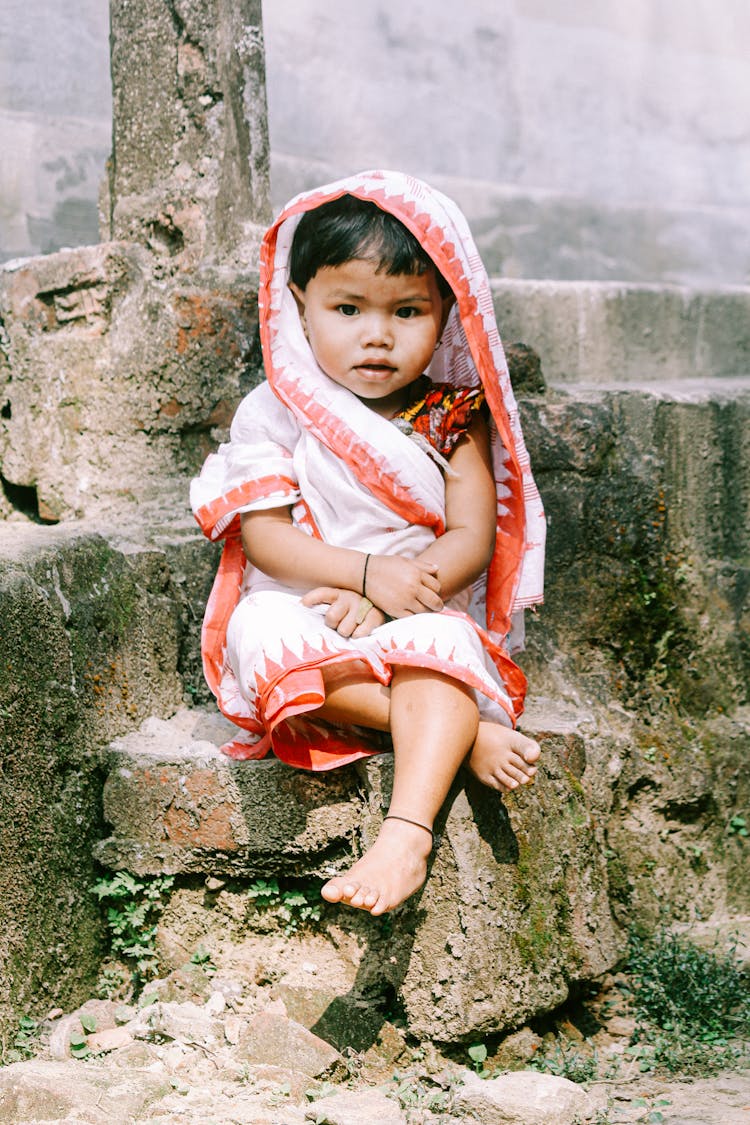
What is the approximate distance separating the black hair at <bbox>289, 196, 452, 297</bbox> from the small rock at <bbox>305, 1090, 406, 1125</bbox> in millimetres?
1438

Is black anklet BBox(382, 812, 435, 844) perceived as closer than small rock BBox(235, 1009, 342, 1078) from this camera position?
Yes

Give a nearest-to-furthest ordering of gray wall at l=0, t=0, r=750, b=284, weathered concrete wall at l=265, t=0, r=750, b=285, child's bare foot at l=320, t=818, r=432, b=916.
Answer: child's bare foot at l=320, t=818, r=432, b=916
gray wall at l=0, t=0, r=750, b=284
weathered concrete wall at l=265, t=0, r=750, b=285

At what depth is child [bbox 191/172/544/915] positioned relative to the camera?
223 cm

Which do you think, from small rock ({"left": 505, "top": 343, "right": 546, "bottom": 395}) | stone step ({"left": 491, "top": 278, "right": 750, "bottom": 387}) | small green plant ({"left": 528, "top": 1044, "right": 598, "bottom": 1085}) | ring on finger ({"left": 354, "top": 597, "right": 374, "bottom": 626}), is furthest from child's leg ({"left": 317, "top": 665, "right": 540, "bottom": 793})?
stone step ({"left": 491, "top": 278, "right": 750, "bottom": 387})

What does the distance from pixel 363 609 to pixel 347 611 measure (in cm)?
4

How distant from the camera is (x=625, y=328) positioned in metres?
4.73

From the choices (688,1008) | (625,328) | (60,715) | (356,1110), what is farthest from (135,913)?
(625,328)

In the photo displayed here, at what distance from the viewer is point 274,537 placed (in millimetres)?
2432

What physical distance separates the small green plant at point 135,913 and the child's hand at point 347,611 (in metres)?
0.66

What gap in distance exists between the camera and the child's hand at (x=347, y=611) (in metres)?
2.31

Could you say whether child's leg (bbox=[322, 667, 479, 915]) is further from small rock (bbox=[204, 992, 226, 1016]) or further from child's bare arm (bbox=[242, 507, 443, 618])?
small rock (bbox=[204, 992, 226, 1016])

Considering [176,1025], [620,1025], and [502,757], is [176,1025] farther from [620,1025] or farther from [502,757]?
[620,1025]

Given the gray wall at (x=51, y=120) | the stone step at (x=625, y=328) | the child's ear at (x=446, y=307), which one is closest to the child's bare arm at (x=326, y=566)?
the child's ear at (x=446, y=307)

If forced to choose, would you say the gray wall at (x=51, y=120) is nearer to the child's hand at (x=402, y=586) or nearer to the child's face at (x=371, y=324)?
the child's face at (x=371, y=324)
